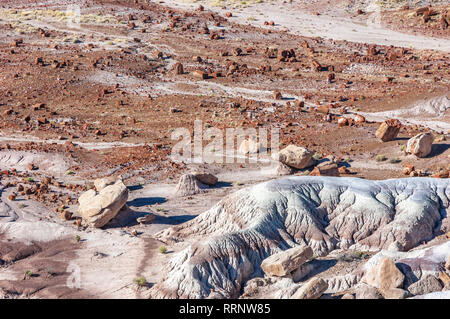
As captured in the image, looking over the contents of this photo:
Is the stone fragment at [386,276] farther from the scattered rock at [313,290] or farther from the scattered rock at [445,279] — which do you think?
the scattered rock at [313,290]

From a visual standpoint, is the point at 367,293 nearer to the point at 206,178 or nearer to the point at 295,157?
the point at 206,178

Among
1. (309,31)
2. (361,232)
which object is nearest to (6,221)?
(361,232)

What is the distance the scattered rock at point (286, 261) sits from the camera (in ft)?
80.4

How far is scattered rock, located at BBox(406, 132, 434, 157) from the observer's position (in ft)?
125

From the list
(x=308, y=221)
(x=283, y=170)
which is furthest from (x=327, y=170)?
(x=308, y=221)

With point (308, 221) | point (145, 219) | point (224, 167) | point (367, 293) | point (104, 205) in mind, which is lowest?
point (145, 219)

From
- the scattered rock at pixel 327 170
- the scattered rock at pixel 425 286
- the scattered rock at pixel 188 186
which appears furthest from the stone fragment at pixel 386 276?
the scattered rock at pixel 188 186

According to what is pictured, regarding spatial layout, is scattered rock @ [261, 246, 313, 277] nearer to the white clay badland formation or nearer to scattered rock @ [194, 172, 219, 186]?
the white clay badland formation

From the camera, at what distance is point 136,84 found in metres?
55.9

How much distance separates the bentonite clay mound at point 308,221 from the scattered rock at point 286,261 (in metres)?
0.85

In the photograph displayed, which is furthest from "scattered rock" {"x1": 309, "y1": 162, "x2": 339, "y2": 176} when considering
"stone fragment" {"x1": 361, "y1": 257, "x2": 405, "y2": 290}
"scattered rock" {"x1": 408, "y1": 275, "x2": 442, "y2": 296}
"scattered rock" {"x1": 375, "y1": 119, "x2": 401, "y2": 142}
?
"scattered rock" {"x1": 408, "y1": 275, "x2": 442, "y2": 296}

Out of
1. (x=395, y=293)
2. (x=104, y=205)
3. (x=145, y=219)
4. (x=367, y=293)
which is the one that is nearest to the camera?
(x=395, y=293)

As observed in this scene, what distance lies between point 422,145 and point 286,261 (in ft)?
56.8

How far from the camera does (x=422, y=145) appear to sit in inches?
1499
